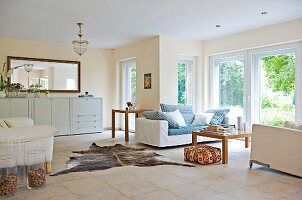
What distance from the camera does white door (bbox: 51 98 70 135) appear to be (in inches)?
280

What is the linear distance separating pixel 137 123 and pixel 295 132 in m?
3.26

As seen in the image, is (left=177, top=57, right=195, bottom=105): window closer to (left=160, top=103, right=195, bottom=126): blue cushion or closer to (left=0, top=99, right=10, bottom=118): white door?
(left=160, top=103, right=195, bottom=126): blue cushion

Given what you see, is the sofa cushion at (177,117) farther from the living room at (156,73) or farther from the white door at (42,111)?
the white door at (42,111)

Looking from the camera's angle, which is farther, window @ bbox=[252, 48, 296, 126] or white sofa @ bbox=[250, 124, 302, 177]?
window @ bbox=[252, 48, 296, 126]

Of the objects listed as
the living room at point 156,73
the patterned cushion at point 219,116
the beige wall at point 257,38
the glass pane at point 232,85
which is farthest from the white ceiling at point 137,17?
the patterned cushion at point 219,116

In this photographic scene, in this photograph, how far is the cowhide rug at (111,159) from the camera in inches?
163

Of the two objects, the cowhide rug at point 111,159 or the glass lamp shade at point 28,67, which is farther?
the glass lamp shade at point 28,67

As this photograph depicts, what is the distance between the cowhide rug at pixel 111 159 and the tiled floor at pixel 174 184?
0.63 feet

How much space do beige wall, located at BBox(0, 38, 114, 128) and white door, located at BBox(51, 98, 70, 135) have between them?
934 mm

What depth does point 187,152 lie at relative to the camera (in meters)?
4.50

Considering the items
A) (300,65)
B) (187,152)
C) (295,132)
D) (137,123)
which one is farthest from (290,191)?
(137,123)

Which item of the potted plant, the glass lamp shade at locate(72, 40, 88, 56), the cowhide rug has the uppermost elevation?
the glass lamp shade at locate(72, 40, 88, 56)

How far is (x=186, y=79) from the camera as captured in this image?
731cm

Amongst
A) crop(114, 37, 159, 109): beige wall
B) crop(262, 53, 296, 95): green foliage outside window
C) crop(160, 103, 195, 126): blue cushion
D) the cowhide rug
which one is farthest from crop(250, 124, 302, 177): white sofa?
crop(114, 37, 159, 109): beige wall
